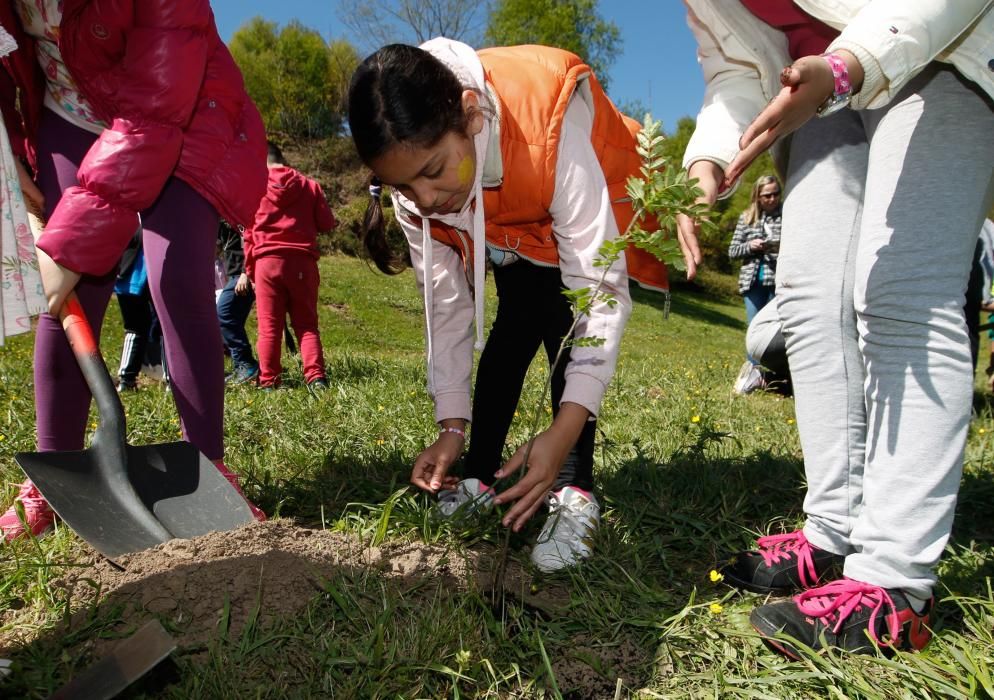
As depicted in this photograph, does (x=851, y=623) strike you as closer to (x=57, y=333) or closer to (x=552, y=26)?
(x=57, y=333)

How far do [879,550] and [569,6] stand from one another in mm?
31845

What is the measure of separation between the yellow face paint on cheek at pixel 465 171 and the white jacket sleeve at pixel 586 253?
0.23 meters

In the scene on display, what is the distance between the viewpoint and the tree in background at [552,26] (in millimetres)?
28203

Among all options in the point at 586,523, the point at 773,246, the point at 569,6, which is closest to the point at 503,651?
the point at 586,523

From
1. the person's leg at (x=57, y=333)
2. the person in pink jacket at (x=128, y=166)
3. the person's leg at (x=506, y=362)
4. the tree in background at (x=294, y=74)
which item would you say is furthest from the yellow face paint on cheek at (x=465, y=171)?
the tree in background at (x=294, y=74)

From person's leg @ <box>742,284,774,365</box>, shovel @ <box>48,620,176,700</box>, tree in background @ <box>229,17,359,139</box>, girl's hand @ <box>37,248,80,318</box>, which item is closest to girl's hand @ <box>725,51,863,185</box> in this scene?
shovel @ <box>48,620,176,700</box>

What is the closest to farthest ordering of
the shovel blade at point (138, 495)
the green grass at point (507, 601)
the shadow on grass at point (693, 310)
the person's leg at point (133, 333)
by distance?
the green grass at point (507, 601)
the shovel blade at point (138, 495)
the person's leg at point (133, 333)
the shadow on grass at point (693, 310)

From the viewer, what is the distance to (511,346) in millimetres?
2227

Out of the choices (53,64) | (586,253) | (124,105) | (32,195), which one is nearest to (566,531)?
(586,253)

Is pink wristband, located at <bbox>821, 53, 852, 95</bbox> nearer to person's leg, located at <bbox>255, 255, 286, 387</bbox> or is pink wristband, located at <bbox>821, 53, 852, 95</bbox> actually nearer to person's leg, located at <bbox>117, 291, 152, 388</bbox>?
person's leg, located at <bbox>255, 255, 286, 387</bbox>

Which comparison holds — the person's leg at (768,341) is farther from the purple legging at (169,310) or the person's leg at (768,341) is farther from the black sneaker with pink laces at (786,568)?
the purple legging at (169,310)

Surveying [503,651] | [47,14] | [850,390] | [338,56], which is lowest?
[503,651]

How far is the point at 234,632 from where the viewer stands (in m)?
1.52

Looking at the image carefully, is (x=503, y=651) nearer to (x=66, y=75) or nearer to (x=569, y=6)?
(x=66, y=75)
